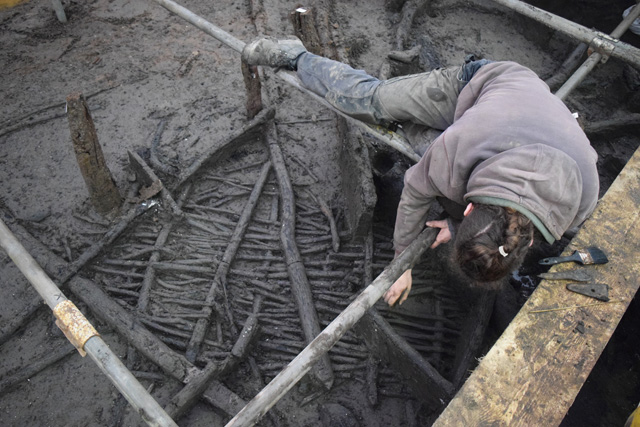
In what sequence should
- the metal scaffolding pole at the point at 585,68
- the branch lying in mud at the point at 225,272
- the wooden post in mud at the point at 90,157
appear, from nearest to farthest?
1. the branch lying in mud at the point at 225,272
2. the wooden post in mud at the point at 90,157
3. the metal scaffolding pole at the point at 585,68

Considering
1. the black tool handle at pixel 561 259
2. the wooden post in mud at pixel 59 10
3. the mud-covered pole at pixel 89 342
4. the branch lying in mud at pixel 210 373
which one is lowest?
the branch lying in mud at pixel 210 373

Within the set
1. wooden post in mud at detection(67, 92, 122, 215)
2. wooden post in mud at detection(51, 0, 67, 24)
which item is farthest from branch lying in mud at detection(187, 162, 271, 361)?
wooden post in mud at detection(51, 0, 67, 24)

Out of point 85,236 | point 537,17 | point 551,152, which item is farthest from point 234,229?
point 537,17

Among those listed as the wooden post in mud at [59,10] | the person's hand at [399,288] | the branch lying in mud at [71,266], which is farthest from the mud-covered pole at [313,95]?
the wooden post in mud at [59,10]

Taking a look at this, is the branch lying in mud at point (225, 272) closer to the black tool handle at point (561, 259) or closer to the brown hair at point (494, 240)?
the brown hair at point (494, 240)

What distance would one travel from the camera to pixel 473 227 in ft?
7.36

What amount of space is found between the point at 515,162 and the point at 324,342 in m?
1.29

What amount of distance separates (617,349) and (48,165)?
18.4 ft

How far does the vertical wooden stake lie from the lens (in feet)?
15.7

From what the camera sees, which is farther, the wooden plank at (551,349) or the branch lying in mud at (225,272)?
the branch lying in mud at (225,272)

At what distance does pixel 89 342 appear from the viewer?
238 cm

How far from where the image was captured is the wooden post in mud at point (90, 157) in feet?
12.3

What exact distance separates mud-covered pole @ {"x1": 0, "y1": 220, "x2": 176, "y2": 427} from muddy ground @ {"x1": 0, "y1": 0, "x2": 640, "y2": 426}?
3.90 ft

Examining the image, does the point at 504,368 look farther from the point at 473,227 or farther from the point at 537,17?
the point at 537,17
